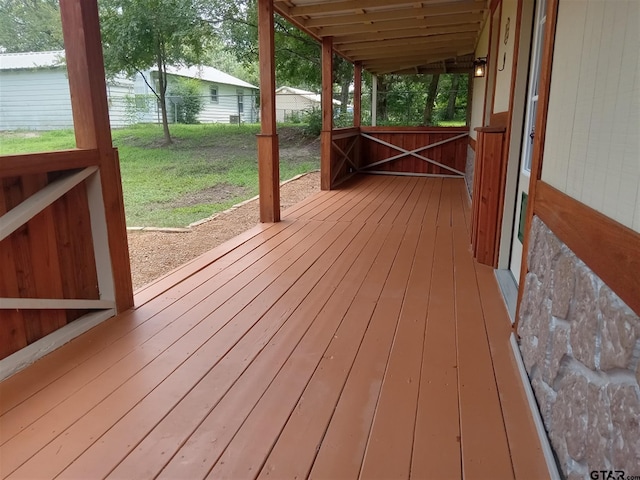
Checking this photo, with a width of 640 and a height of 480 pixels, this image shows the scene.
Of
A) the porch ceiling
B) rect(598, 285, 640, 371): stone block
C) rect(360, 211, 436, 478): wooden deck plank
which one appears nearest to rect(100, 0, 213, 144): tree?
the porch ceiling

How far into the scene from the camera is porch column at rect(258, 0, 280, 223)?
4.92 meters

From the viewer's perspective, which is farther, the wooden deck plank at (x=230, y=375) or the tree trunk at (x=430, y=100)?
the tree trunk at (x=430, y=100)

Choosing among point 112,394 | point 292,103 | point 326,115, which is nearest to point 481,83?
point 326,115

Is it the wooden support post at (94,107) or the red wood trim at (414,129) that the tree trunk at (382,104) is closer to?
the red wood trim at (414,129)

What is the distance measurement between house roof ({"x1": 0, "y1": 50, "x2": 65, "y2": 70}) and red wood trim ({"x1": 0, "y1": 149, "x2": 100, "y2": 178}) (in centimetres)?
107

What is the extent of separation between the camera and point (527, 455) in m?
1.61

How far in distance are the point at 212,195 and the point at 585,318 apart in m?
7.92

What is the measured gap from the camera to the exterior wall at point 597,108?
47.3 inches

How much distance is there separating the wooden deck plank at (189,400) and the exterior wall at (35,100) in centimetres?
167

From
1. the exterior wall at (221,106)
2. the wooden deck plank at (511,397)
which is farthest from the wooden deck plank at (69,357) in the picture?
the exterior wall at (221,106)

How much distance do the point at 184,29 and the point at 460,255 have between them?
12331mm

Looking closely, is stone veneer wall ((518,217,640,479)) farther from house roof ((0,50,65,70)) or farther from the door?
house roof ((0,50,65,70))

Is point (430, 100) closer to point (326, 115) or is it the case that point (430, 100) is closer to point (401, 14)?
point (326, 115)

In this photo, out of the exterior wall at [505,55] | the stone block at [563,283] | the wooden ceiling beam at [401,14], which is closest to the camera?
the stone block at [563,283]
